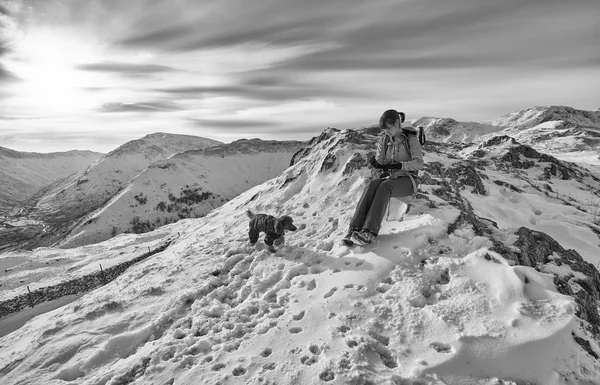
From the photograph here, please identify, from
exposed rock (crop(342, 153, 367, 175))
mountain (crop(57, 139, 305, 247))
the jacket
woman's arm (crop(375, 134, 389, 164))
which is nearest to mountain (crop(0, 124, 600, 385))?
exposed rock (crop(342, 153, 367, 175))

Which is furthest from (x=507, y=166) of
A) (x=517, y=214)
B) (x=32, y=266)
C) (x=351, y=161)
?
(x=32, y=266)

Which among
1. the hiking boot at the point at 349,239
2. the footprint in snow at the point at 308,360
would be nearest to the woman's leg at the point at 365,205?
the hiking boot at the point at 349,239

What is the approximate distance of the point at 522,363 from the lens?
12.7 feet

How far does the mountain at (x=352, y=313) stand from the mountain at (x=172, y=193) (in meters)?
135

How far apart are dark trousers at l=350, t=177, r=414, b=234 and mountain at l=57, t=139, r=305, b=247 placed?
139112 mm

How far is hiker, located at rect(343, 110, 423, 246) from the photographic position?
7043 mm

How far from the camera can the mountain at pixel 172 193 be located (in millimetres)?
127875

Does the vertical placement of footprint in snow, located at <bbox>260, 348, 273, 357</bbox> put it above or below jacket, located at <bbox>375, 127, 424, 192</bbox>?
below

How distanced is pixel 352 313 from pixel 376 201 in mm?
2668

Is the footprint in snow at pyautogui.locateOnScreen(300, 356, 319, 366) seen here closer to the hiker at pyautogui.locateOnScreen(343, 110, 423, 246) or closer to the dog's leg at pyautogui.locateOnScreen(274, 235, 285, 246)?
the hiker at pyautogui.locateOnScreen(343, 110, 423, 246)

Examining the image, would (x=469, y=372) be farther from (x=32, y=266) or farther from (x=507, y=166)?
(x=32, y=266)

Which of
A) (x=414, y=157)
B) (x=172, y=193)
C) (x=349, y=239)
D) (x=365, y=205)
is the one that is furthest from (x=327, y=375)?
(x=172, y=193)

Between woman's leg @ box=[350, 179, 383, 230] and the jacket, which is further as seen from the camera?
the jacket

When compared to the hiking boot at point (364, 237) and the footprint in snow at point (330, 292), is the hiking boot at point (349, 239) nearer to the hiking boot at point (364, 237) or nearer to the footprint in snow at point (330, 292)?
the hiking boot at point (364, 237)
